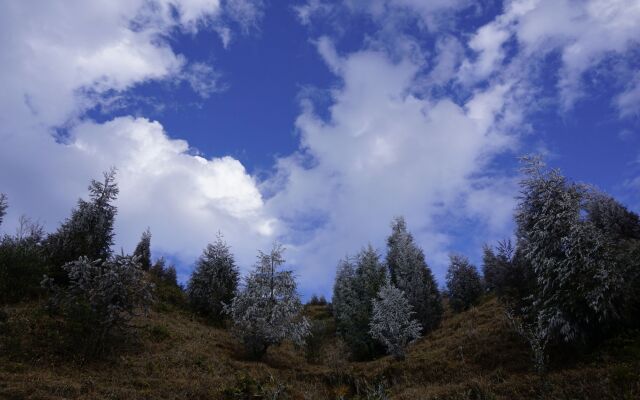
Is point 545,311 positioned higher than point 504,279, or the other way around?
point 504,279

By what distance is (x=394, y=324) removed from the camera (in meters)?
31.1

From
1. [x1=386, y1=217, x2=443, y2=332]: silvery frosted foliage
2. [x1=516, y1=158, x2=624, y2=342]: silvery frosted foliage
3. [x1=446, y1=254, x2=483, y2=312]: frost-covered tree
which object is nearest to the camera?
[x1=516, y1=158, x2=624, y2=342]: silvery frosted foliage

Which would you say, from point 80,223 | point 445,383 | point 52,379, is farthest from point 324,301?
point 52,379

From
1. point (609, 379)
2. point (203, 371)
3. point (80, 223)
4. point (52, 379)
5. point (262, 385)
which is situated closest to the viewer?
point (609, 379)

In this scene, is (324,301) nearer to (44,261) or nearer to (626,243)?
(44,261)

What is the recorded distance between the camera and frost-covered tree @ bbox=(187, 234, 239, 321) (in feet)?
138

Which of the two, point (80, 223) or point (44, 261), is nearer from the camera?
point (44, 261)

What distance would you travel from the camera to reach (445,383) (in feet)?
77.4

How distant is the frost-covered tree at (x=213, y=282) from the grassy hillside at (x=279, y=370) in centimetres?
730

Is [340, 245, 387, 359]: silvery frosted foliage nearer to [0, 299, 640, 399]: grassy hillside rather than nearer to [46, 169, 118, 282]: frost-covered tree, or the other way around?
[0, 299, 640, 399]: grassy hillside

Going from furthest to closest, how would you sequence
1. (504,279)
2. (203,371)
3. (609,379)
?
1. (504,279)
2. (203,371)
3. (609,379)

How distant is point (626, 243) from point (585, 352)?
6582 mm

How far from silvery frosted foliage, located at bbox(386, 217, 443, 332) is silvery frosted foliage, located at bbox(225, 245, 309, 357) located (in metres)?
13.2

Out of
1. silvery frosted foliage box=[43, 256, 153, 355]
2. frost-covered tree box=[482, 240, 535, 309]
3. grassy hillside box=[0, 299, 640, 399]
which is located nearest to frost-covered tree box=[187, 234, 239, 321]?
grassy hillside box=[0, 299, 640, 399]
